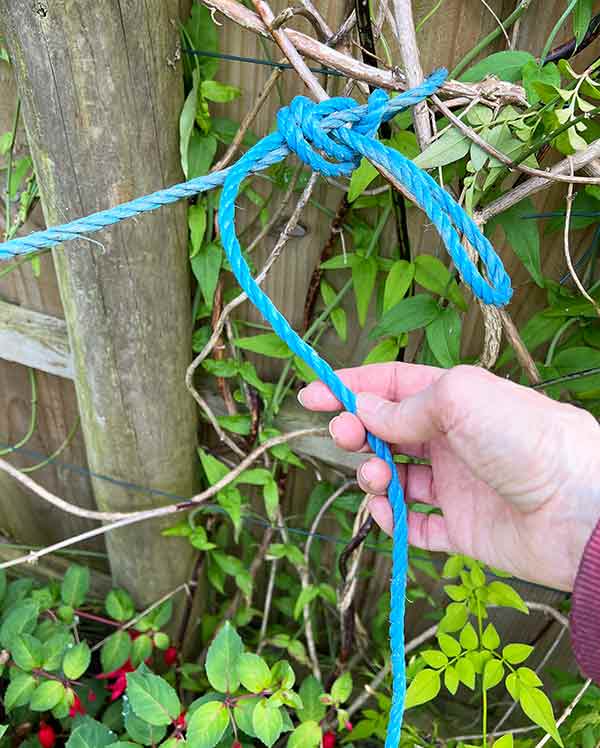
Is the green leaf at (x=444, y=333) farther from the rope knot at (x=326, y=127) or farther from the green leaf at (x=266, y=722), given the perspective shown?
the green leaf at (x=266, y=722)

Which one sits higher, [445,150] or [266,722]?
[445,150]

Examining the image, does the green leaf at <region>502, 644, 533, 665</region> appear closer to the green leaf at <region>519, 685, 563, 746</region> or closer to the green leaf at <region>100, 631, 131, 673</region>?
the green leaf at <region>519, 685, 563, 746</region>

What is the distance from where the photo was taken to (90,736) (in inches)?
33.1

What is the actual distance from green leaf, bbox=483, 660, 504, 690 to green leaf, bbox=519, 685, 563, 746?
3 cm

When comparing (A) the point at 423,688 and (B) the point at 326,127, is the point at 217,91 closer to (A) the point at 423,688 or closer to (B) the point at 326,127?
(B) the point at 326,127

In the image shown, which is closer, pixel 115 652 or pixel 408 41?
pixel 408 41

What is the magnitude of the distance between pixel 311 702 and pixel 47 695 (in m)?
0.38

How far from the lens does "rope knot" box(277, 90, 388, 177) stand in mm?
494

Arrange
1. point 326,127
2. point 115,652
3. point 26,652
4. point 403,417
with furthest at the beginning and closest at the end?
point 115,652 → point 26,652 → point 403,417 → point 326,127

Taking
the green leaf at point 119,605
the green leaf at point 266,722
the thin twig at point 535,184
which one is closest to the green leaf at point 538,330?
the thin twig at point 535,184

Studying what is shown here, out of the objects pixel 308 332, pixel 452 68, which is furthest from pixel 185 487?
pixel 452 68

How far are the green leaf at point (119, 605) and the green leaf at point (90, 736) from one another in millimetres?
211

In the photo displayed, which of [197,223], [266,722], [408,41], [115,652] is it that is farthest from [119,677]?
[408,41]

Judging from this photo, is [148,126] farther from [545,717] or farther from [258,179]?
[545,717]
